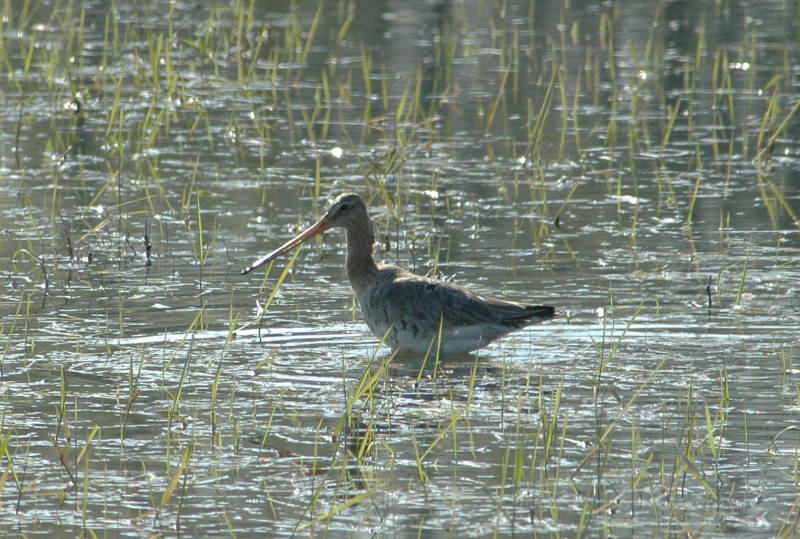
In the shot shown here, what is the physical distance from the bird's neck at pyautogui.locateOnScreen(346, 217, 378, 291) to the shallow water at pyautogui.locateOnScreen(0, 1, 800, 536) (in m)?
0.29

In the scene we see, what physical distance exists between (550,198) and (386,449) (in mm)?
5476

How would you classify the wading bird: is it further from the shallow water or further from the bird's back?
the shallow water

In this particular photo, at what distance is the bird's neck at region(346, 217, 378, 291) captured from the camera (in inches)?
371

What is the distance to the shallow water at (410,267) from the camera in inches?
249

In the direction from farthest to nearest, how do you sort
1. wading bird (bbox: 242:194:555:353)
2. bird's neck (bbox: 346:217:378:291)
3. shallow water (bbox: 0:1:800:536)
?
1. bird's neck (bbox: 346:217:378:291)
2. wading bird (bbox: 242:194:555:353)
3. shallow water (bbox: 0:1:800:536)

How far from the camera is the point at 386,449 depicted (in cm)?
681

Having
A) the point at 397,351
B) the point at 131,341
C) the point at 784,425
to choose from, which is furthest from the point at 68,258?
the point at 784,425

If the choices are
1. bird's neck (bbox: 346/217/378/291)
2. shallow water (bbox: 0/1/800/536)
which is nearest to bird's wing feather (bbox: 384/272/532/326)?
shallow water (bbox: 0/1/800/536)

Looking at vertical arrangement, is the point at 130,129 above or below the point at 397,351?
above

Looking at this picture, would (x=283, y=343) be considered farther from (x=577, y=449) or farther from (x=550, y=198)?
(x=550, y=198)

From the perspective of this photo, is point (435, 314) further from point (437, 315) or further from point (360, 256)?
point (360, 256)

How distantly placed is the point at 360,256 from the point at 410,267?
996 mm

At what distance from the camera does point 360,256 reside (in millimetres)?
9523

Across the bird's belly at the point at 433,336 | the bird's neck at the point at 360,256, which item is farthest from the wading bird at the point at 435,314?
the bird's neck at the point at 360,256
